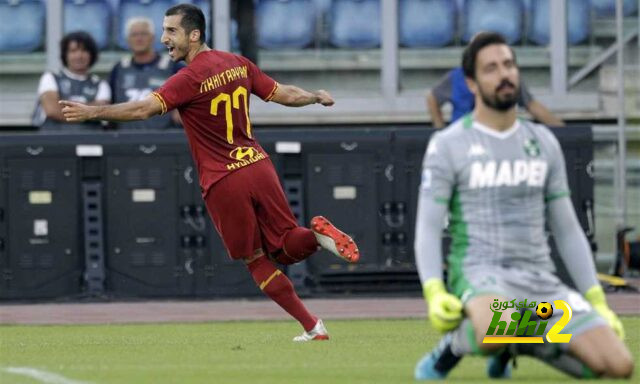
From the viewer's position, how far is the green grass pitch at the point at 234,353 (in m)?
8.12

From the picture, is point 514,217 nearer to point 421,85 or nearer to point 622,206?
point 622,206

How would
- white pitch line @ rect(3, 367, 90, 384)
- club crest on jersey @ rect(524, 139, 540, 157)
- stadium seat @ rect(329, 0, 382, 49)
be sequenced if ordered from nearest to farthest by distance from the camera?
club crest on jersey @ rect(524, 139, 540, 157) → white pitch line @ rect(3, 367, 90, 384) → stadium seat @ rect(329, 0, 382, 49)

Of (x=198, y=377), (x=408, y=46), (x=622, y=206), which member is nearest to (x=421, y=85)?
(x=408, y=46)

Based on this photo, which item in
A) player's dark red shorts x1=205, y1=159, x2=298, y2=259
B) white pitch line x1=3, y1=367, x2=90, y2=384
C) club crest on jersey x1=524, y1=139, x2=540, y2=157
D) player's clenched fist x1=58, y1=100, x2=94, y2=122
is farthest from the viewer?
player's dark red shorts x1=205, y1=159, x2=298, y2=259

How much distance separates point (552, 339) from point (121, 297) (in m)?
10.3

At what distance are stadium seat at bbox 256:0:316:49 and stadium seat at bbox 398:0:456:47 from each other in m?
1.06

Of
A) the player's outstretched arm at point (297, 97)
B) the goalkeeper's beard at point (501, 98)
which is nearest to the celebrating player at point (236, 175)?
the player's outstretched arm at point (297, 97)

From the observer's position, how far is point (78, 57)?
16.8m

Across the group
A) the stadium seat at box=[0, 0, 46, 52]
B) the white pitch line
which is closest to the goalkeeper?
the white pitch line

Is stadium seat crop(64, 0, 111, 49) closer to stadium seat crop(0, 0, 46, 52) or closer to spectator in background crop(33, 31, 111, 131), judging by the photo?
stadium seat crop(0, 0, 46, 52)

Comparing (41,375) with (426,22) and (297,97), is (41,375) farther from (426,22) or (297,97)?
(426,22)

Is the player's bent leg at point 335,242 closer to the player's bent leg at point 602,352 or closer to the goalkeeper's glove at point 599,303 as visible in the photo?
the goalkeeper's glove at point 599,303

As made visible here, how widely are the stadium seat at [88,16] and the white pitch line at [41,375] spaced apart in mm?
11872

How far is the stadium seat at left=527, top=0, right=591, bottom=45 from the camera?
20422mm
